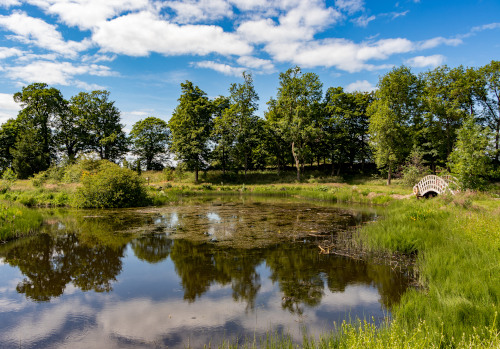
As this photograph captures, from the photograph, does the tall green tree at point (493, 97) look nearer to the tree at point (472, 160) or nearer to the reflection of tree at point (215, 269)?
the tree at point (472, 160)

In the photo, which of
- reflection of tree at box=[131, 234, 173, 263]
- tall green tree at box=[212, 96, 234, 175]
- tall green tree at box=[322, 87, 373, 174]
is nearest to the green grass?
reflection of tree at box=[131, 234, 173, 263]

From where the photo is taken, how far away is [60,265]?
30.5ft

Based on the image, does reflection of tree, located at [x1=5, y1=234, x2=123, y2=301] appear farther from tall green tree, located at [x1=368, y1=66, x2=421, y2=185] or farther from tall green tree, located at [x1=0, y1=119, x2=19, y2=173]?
tall green tree, located at [x1=0, y1=119, x2=19, y2=173]

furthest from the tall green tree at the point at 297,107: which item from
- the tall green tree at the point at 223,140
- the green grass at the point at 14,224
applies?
the green grass at the point at 14,224

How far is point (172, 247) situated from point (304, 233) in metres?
6.14

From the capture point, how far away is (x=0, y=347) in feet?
16.4

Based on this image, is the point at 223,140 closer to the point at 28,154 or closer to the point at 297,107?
the point at 297,107

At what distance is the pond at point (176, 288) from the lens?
5559 millimetres

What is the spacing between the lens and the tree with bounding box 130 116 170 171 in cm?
5272

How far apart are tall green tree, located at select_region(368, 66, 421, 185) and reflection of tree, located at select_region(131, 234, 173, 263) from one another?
3417 centimetres

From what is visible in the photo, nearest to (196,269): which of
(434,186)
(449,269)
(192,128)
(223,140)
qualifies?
(449,269)

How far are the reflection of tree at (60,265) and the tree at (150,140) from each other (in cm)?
4241

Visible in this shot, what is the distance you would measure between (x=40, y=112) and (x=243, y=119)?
32544 mm

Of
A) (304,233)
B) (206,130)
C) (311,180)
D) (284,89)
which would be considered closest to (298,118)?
(284,89)
